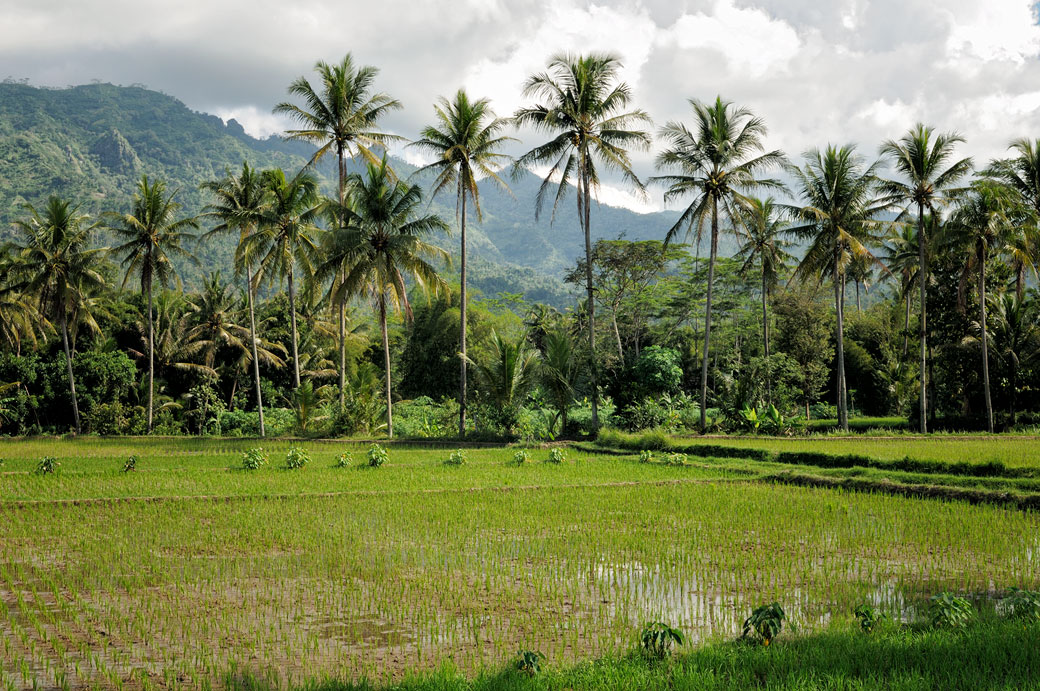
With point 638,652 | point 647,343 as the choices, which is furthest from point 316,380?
point 638,652

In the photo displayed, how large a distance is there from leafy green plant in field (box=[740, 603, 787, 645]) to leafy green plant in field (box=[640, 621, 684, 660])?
64cm

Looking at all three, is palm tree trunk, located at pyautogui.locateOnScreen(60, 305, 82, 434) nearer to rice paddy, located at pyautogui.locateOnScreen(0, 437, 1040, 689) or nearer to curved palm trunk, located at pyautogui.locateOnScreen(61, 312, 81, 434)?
curved palm trunk, located at pyautogui.locateOnScreen(61, 312, 81, 434)

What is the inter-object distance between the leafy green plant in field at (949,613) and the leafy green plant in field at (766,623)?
1346mm

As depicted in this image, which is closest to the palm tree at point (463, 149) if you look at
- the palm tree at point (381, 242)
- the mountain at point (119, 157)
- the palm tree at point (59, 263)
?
the palm tree at point (381, 242)

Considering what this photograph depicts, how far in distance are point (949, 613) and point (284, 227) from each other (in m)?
25.9

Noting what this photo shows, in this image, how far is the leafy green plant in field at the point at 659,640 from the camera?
5.45 m

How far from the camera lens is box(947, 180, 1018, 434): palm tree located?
23469 millimetres

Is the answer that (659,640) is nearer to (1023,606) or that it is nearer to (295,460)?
(1023,606)

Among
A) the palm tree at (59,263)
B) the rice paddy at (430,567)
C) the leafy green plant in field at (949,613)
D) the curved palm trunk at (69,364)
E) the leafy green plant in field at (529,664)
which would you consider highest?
the palm tree at (59,263)

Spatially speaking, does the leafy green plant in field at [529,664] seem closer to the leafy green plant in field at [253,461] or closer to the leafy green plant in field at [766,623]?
the leafy green plant in field at [766,623]

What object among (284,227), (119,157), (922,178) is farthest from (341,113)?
(119,157)

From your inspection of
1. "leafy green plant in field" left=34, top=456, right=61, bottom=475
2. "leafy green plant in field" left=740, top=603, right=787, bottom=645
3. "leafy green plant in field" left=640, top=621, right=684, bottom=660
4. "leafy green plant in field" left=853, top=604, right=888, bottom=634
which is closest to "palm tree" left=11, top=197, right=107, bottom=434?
"leafy green plant in field" left=34, top=456, right=61, bottom=475

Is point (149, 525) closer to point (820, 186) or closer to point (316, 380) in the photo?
point (820, 186)

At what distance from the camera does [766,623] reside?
5.63 metres
